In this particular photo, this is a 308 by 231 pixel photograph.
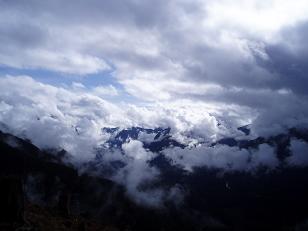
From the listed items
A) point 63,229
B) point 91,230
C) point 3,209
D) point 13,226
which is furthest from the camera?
point 91,230

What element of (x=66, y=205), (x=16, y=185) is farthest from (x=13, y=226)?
(x=66, y=205)

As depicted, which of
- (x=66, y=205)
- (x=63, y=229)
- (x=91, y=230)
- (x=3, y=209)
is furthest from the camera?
(x=66, y=205)

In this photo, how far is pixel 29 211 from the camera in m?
58.1

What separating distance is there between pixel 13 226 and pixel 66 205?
30172 millimetres

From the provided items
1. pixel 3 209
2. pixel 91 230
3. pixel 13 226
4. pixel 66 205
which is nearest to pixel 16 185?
pixel 3 209

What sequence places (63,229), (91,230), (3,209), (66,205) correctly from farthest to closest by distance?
(66,205) < (91,230) < (63,229) < (3,209)

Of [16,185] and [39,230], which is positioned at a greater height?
[16,185]

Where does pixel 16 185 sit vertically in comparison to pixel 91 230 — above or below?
above

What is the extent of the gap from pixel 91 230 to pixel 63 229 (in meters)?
5.59

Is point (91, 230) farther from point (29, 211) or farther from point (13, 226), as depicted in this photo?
point (13, 226)

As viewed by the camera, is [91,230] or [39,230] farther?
[91,230]

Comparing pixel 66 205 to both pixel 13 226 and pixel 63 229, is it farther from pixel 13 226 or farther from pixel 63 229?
pixel 13 226

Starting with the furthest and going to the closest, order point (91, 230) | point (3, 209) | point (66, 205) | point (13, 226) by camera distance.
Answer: point (66, 205) < point (91, 230) < point (3, 209) < point (13, 226)

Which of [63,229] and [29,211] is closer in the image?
[63,229]
